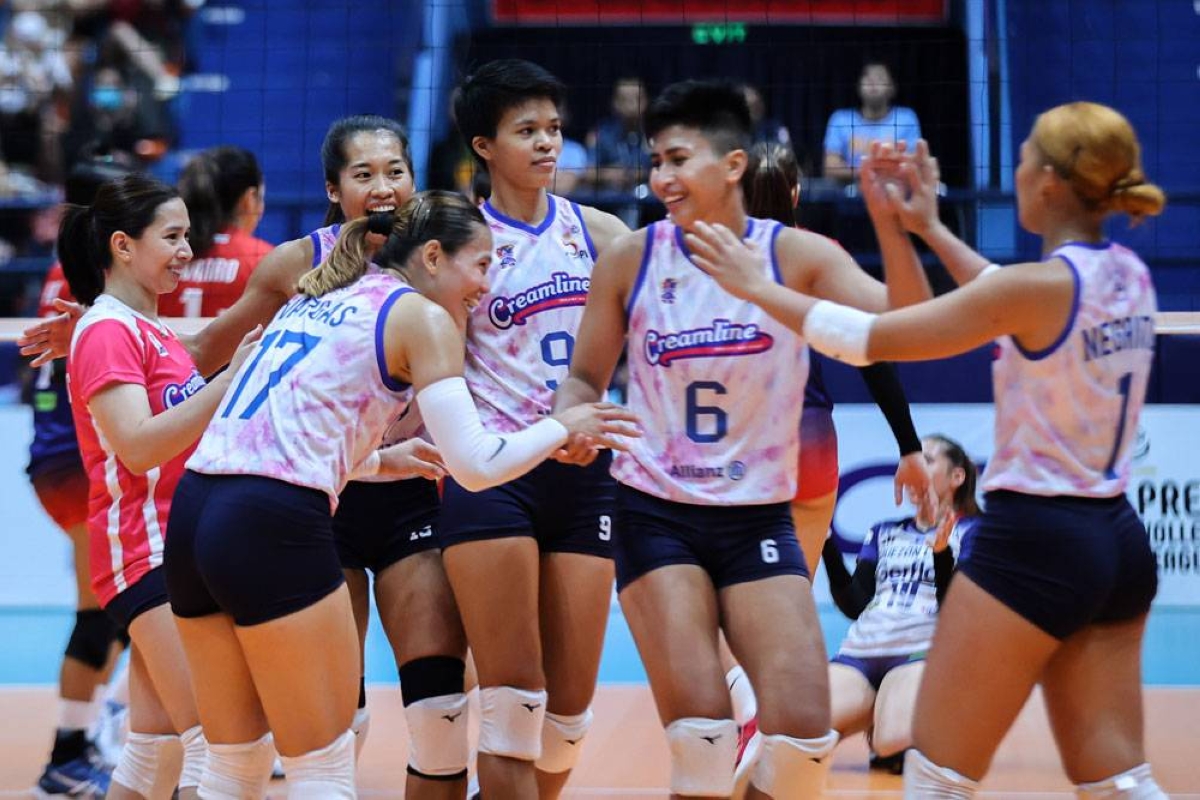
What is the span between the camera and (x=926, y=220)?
12.5 ft

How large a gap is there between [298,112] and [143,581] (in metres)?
10.1

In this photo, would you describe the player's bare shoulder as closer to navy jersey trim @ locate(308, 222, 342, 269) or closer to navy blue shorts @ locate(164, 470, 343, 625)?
navy jersey trim @ locate(308, 222, 342, 269)

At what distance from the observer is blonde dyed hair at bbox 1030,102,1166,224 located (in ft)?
11.3

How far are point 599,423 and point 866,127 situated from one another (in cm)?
706

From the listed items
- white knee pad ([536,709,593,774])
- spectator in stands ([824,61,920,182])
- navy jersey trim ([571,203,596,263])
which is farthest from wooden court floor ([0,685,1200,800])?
spectator in stands ([824,61,920,182])

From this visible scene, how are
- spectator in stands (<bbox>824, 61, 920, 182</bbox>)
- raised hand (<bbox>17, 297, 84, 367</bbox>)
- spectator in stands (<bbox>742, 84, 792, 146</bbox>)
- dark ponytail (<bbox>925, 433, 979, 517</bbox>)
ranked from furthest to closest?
spectator in stands (<bbox>824, 61, 920, 182</bbox>) < spectator in stands (<bbox>742, 84, 792, 146</bbox>) < dark ponytail (<bbox>925, 433, 979, 517</bbox>) < raised hand (<bbox>17, 297, 84, 367</bbox>)

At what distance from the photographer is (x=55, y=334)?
15.0ft

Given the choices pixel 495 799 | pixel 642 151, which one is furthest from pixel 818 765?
pixel 642 151

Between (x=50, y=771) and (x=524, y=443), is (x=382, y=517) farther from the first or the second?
(x=50, y=771)

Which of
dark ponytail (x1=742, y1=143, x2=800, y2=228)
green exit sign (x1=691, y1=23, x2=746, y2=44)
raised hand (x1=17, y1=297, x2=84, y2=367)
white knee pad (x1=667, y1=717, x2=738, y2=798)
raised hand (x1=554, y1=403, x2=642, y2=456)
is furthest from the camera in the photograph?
green exit sign (x1=691, y1=23, x2=746, y2=44)

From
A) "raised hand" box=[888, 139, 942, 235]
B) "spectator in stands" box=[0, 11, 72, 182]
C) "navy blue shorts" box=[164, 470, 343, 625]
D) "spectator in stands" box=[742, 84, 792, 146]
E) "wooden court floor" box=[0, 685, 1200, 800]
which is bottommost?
"wooden court floor" box=[0, 685, 1200, 800]

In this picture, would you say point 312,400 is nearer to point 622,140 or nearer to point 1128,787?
point 1128,787

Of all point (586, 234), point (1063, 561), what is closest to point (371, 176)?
point (586, 234)

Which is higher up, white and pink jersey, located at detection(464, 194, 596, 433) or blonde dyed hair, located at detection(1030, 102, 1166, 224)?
blonde dyed hair, located at detection(1030, 102, 1166, 224)
